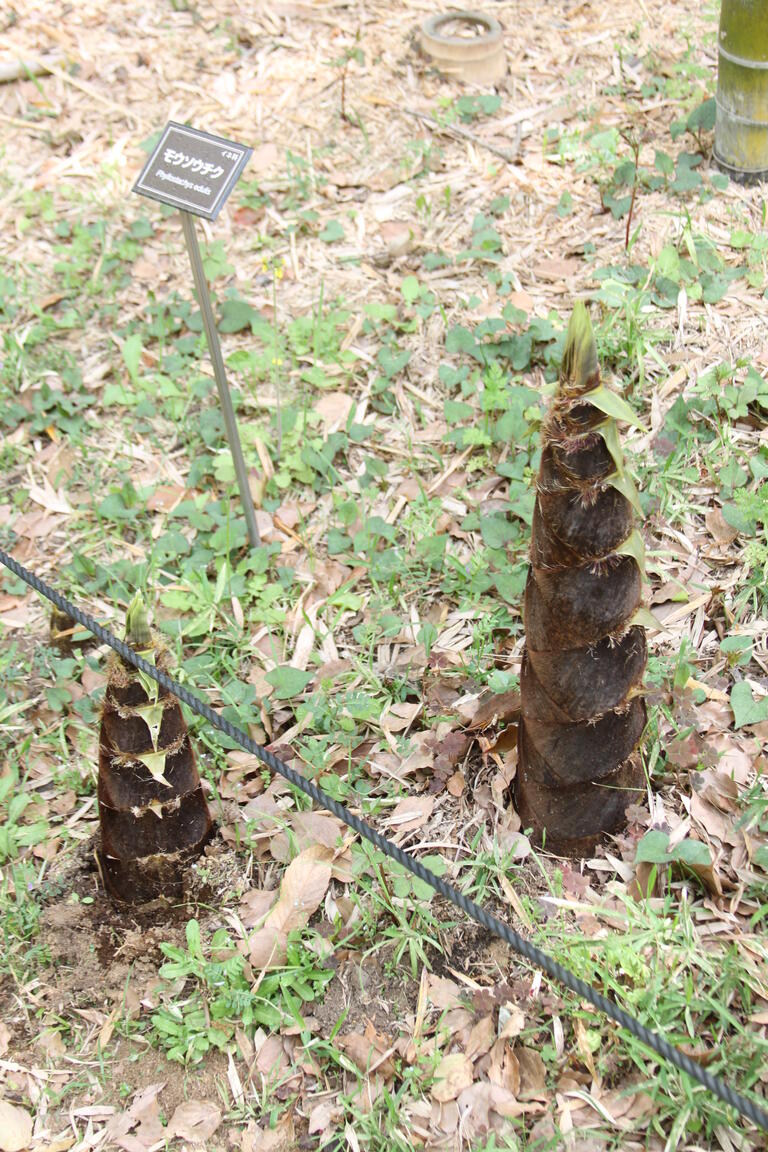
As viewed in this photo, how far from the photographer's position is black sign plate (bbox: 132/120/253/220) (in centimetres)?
259

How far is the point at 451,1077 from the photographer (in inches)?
77.1

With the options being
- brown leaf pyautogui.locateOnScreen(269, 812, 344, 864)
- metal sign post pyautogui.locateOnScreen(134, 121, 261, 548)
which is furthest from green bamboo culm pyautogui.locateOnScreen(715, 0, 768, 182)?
brown leaf pyautogui.locateOnScreen(269, 812, 344, 864)

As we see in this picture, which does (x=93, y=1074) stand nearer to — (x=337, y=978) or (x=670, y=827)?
(x=337, y=978)

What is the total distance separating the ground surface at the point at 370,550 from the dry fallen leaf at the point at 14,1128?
4 cm

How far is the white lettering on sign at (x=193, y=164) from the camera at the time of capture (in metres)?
2.61

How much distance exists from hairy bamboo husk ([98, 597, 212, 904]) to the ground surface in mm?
105

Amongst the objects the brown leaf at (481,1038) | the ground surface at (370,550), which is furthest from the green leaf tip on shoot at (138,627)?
the brown leaf at (481,1038)

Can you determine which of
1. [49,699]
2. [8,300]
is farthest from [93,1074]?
[8,300]

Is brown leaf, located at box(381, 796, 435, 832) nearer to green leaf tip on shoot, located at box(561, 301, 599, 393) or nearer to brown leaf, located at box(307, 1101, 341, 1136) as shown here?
brown leaf, located at box(307, 1101, 341, 1136)

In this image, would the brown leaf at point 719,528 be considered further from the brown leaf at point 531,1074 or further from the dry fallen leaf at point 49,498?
the dry fallen leaf at point 49,498

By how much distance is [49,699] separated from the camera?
2781 millimetres

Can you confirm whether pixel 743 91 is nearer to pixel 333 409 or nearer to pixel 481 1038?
pixel 333 409

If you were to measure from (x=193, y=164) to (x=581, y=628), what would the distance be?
1614 mm

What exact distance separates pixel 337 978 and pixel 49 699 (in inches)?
44.5
